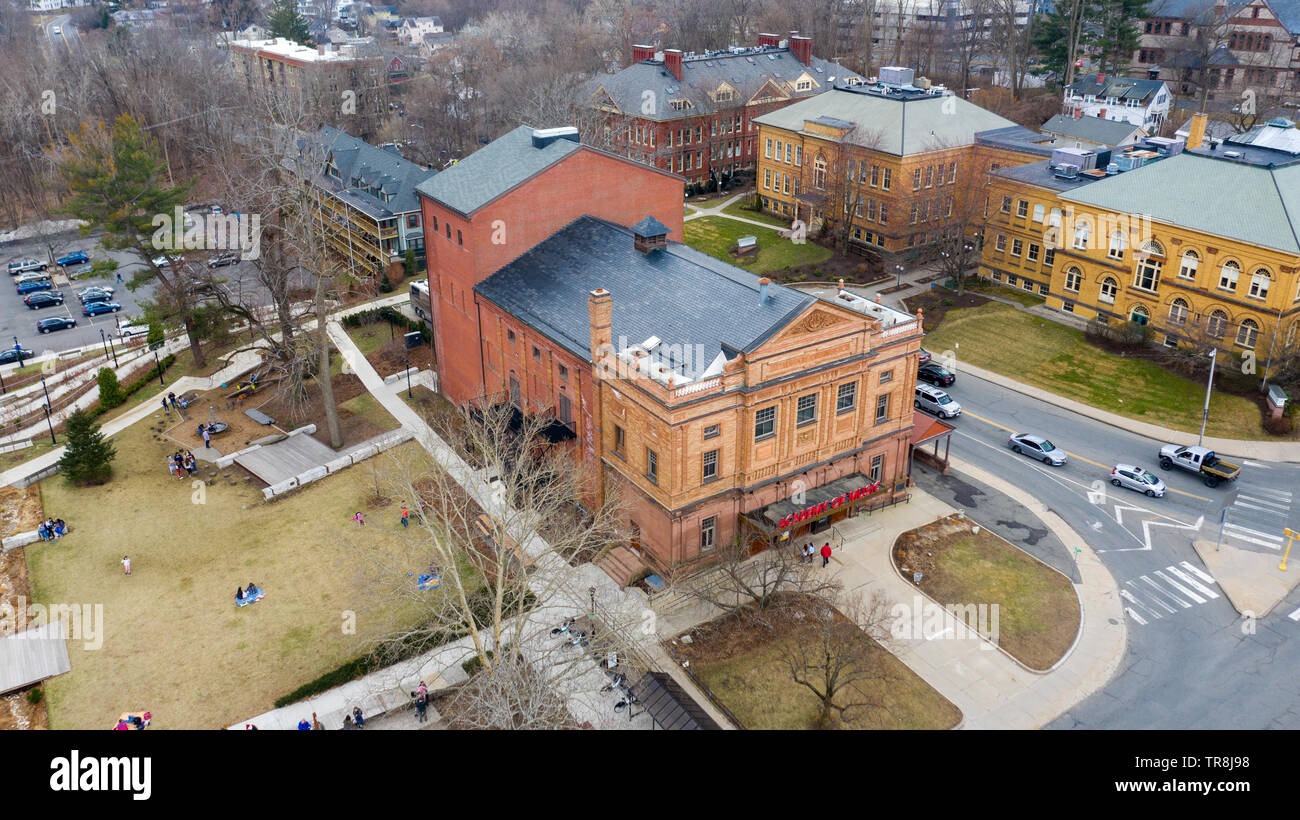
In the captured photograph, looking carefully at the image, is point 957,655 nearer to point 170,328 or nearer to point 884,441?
point 884,441

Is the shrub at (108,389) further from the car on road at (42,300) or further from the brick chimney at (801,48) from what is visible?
the brick chimney at (801,48)

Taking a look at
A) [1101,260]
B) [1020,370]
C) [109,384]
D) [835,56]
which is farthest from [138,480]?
[835,56]

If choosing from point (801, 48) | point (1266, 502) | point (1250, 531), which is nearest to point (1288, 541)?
point (1250, 531)

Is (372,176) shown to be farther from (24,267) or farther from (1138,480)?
(1138,480)

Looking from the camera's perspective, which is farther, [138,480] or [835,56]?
[835,56]

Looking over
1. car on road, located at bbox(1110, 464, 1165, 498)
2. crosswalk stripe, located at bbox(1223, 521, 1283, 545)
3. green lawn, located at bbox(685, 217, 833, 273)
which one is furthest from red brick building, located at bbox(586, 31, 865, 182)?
crosswalk stripe, located at bbox(1223, 521, 1283, 545)
